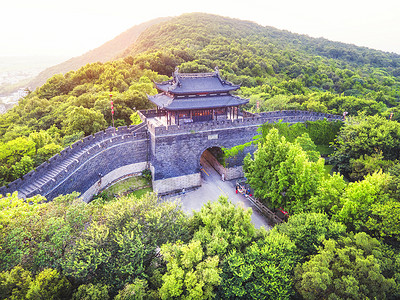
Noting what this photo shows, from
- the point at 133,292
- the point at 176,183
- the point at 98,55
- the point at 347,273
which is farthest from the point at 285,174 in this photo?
the point at 98,55

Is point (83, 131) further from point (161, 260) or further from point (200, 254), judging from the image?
point (200, 254)

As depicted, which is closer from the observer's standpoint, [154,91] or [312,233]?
[312,233]

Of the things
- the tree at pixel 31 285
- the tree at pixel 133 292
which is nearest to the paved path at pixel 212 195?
the tree at pixel 133 292

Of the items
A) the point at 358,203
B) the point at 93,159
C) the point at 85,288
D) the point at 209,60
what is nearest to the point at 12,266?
the point at 85,288

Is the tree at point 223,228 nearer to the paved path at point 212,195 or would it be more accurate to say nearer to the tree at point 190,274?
the tree at point 190,274

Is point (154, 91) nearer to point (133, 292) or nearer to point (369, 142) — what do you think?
point (369, 142)

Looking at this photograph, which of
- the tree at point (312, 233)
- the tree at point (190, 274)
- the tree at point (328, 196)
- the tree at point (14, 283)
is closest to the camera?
the tree at point (14, 283)
